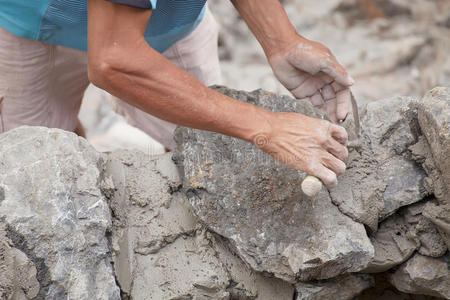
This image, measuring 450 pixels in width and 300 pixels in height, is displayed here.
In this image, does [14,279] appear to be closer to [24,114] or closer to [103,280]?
[103,280]

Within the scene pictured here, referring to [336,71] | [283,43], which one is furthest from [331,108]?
[283,43]

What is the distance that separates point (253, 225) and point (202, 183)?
200 millimetres

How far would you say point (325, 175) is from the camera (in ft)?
5.07

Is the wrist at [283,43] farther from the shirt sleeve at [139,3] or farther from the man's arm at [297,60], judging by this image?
the shirt sleeve at [139,3]

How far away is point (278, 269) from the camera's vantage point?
66.5 inches

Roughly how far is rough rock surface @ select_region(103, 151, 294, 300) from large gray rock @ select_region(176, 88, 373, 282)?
110 millimetres

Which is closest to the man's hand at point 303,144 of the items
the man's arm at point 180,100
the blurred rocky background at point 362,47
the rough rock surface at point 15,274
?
the man's arm at point 180,100

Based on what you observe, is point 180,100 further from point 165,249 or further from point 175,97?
point 165,249

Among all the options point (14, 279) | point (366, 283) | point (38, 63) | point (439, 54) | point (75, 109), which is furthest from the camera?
point (439, 54)

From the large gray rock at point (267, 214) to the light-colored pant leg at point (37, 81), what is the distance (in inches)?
27.6

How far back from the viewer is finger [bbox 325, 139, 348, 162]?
1.60m

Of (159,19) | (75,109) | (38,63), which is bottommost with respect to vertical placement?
(75,109)

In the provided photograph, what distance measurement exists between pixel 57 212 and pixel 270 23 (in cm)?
100

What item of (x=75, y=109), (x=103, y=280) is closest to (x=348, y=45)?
(x=75, y=109)
